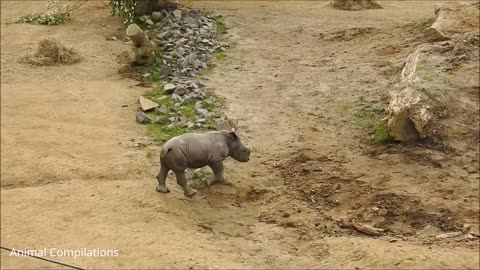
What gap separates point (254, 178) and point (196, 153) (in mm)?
1052

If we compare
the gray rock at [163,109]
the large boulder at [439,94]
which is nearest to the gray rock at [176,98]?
the gray rock at [163,109]

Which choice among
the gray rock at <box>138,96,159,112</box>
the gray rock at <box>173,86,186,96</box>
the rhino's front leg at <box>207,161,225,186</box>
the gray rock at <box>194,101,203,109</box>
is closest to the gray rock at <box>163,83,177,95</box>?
the gray rock at <box>173,86,186,96</box>

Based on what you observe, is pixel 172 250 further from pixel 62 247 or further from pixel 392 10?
pixel 392 10

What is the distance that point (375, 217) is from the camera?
23.6ft

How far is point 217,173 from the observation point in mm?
7977

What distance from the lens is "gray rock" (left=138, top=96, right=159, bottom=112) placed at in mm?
10406

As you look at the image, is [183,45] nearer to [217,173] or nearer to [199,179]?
[199,179]

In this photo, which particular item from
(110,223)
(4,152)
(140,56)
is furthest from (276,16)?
(110,223)

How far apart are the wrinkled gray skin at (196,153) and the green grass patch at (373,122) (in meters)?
2.15

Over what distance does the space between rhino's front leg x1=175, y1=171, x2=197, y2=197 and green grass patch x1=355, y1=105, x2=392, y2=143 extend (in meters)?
2.90

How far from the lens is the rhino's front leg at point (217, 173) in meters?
7.89

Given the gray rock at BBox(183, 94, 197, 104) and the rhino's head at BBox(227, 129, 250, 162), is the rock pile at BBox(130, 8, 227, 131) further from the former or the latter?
the rhino's head at BBox(227, 129, 250, 162)

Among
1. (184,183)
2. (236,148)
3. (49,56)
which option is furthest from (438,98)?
(49,56)

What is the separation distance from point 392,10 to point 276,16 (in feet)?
9.89
